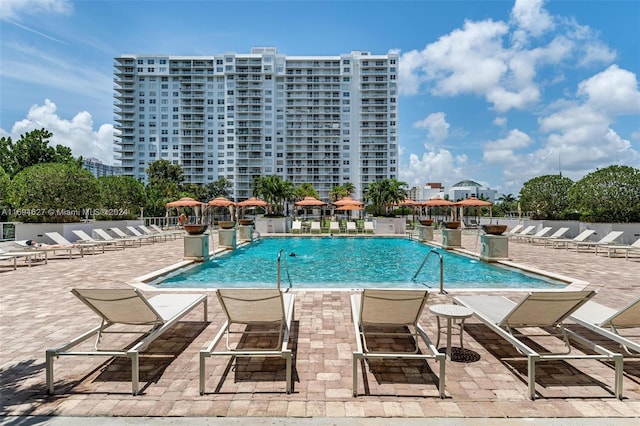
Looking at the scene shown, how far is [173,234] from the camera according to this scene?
2133cm

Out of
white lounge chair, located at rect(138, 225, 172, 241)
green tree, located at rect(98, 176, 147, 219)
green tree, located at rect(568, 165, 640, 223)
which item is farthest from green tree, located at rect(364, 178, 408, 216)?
green tree, located at rect(98, 176, 147, 219)

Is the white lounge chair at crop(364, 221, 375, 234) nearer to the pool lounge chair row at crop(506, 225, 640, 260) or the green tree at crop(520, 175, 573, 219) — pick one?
the pool lounge chair row at crop(506, 225, 640, 260)

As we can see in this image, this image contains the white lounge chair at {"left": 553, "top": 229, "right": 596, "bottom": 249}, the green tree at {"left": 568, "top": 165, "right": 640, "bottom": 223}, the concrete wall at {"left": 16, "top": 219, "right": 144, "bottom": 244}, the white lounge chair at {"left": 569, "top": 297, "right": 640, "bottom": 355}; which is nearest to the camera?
the white lounge chair at {"left": 569, "top": 297, "right": 640, "bottom": 355}

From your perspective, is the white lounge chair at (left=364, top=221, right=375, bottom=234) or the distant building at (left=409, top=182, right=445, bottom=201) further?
the distant building at (left=409, top=182, right=445, bottom=201)

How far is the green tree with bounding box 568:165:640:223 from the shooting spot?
1614 cm

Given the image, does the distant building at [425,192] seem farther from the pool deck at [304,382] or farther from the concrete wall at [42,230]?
the pool deck at [304,382]

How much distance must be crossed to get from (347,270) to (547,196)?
17.6m

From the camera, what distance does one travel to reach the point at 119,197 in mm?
23656

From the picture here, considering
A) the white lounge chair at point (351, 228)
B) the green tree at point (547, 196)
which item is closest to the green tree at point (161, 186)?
the white lounge chair at point (351, 228)

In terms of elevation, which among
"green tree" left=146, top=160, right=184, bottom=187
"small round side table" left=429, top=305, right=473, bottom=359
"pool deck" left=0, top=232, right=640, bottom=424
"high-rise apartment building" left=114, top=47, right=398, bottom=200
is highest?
"high-rise apartment building" left=114, top=47, right=398, bottom=200

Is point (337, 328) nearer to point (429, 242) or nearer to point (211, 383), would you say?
point (211, 383)

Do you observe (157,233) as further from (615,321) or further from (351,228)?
(615,321)

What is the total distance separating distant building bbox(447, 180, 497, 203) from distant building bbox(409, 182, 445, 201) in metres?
4.35

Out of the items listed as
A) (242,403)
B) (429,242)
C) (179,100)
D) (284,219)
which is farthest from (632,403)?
(179,100)
